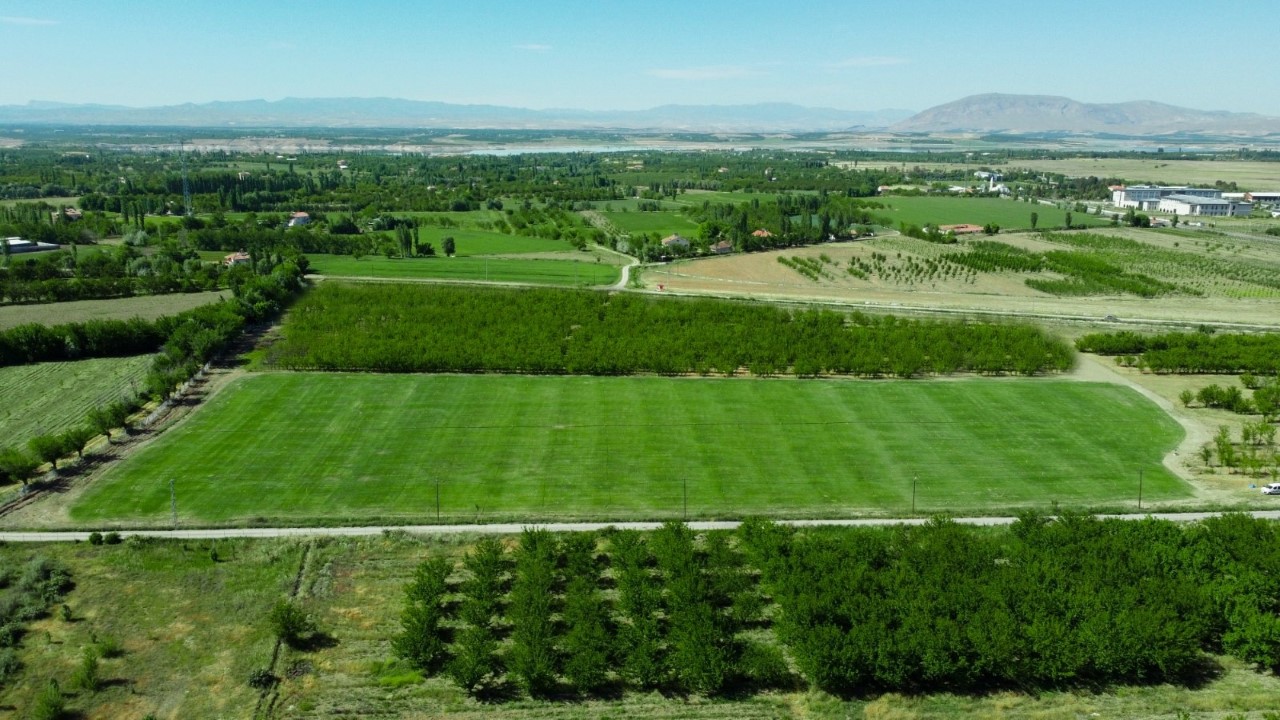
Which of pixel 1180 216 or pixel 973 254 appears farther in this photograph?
pixel 1180 216

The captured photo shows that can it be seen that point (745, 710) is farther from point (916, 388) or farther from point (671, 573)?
point (916, 388)

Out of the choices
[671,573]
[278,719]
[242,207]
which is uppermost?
[242,207]

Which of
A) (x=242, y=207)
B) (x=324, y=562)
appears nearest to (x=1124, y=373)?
(x=324, y=562)

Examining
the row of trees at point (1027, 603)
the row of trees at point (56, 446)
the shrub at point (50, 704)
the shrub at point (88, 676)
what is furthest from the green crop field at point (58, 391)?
the row of trees at point (1027, 603)

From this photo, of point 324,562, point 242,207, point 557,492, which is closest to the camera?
point 324,562

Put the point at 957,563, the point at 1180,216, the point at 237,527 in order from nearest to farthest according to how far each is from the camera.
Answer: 1. the point at 957,563
2. the point at 237,527
3. the point at 1180,216

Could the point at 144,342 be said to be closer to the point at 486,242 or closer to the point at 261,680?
the point at 261,680

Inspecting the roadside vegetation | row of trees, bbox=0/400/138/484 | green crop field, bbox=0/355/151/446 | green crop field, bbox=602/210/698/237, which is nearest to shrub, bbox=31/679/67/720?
the roadside vegetation
